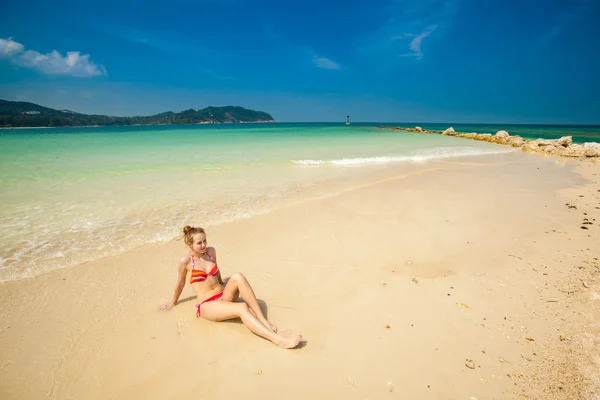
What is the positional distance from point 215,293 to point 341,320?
164 centimetres

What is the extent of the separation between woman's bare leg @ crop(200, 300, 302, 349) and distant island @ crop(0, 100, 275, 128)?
376 ft

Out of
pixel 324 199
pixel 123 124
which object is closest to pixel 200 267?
pixel 324 199

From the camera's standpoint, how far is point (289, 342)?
9.70ft

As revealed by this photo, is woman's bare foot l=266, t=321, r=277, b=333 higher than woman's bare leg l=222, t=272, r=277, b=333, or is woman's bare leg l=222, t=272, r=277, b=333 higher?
woman's bare leg l=222, t=272, r=277, b=333

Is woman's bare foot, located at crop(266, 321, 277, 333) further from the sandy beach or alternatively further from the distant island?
the distant island

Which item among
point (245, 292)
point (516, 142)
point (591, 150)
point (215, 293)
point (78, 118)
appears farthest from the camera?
point (78, 118)

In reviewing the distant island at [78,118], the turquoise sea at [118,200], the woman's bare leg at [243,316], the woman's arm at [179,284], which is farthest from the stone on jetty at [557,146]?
the distant island at [78,118]

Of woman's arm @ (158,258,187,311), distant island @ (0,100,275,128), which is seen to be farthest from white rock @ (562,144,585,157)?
distant island @ (0,100,275,128)

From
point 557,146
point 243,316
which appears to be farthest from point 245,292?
point 557,146

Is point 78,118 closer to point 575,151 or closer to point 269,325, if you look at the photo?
point 269,325

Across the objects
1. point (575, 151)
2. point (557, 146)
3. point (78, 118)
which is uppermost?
point (78, 118)

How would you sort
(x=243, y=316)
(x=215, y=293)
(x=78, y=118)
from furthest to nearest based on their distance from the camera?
(x=78, y=118) < (x=215, y=293) < (x=243, y=316)

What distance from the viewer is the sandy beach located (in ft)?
8.30

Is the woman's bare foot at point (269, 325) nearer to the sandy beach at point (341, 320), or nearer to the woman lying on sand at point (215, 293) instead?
the woman lying on sand at point (215, 293)
